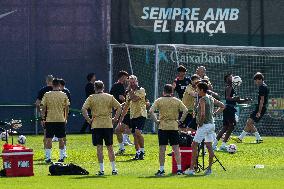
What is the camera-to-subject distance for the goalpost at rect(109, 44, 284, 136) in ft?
148

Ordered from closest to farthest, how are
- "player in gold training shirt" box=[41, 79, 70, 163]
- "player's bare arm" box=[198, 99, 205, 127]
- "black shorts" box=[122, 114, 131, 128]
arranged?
"player's bare arm" box=[198, 99, 205, 127], "player in gold training shirt" box=[41, 79, 70, 163], "black shorts" box=[122, 114, 131, 128]

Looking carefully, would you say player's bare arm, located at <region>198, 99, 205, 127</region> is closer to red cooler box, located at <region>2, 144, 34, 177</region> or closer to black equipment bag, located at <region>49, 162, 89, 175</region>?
black equipment bag, located at <region>49, 162, 89, 175</region>

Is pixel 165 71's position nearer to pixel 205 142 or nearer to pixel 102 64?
pixel 102 64

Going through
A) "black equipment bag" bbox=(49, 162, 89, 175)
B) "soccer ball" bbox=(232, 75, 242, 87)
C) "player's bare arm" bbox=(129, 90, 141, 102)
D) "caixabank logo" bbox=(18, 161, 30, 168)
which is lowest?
"black equipment bag" bbox=(49, 162, 89, 175)

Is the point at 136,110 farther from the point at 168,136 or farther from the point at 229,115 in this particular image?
the point at 168,136

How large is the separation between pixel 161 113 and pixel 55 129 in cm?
454

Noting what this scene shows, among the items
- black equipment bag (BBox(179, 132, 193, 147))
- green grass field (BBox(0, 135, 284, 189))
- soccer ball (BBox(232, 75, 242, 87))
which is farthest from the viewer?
soccer ball (BBox(232, 75, 242, 87))

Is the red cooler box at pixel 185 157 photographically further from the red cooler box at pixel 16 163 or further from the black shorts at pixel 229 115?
the black shorts at pixel 229 115

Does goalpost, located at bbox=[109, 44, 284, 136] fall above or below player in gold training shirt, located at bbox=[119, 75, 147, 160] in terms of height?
above

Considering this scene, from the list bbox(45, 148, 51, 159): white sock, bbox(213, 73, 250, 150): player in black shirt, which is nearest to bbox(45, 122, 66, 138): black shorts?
bbox(45, 148, 51, 159): white sock

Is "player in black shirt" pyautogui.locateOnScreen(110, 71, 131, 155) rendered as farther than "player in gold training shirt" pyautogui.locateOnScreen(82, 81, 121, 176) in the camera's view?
Yes

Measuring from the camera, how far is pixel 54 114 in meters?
30.5

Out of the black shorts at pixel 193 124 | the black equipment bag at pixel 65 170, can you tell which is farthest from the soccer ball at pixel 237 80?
the black equipment bag at pixel 65 170

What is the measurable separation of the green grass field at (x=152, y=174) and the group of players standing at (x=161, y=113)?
0.63 meters
